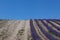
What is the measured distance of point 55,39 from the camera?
50.3ft

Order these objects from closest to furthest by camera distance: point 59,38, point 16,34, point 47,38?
1. point 59,38
2. point 47,38
3. point 16,34

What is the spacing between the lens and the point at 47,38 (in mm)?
16484

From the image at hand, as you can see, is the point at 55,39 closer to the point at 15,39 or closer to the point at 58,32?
the point at 58,32

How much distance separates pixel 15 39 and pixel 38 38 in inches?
69.6

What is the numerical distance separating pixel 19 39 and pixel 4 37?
141cm

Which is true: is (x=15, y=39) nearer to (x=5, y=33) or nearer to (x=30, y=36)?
(x=30, y=36)

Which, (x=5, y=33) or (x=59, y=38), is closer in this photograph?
(x=59, y=38)

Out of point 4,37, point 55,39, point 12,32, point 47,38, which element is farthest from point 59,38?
point 12,32

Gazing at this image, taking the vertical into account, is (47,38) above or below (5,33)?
below

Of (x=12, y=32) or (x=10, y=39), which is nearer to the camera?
(x=10, y=39)

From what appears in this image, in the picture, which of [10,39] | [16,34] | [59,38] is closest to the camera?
[59,38]

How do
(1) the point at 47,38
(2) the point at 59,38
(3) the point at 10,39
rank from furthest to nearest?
(3) the point at 10,39 < (1) the point at 47,38 < (2) the point at 59,38

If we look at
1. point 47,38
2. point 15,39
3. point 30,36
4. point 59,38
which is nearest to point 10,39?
point 15,39

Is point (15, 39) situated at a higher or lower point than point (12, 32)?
lower
